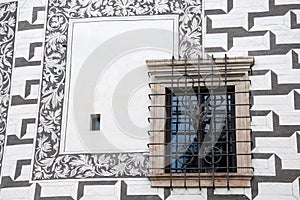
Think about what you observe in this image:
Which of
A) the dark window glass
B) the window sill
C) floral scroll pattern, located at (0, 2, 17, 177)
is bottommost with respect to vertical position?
the window sill

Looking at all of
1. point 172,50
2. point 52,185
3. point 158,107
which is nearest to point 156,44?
point 172,50

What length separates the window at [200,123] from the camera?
772cm

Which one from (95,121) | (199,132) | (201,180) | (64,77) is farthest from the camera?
(64,77)

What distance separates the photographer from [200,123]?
8023 millimetres

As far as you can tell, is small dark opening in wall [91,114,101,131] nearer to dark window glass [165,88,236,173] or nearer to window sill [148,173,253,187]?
dark window glass [165,88,236,173]

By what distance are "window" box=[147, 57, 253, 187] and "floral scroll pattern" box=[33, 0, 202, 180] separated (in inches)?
8.6

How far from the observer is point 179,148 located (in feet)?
26.0

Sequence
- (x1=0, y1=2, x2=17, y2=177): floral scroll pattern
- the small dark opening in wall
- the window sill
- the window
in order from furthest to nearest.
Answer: (x1=0, y1=2, x2=17, y2=177): floral scroll pattern
the small dark opening in wall
the window
the window sill

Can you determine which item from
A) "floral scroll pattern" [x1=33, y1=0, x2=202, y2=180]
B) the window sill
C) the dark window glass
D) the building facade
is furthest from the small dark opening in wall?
the window sill

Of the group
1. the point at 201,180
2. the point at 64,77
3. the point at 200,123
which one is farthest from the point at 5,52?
the point at 201,180

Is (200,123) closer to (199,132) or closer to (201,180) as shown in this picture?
(199,132)

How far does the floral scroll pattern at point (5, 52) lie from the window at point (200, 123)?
162cm

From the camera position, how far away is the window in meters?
7.72

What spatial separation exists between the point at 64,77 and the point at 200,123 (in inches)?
63.1
